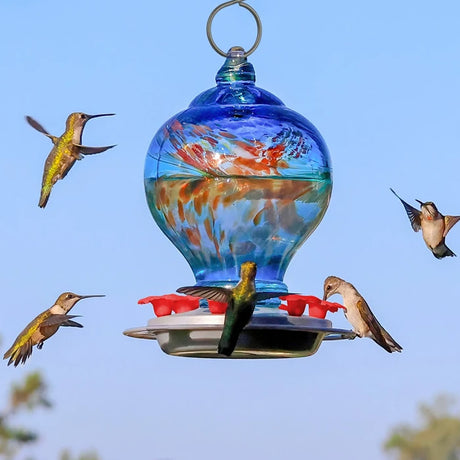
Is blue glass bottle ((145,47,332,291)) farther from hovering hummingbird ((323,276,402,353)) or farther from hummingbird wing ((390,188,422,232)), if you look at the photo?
hummingbird wing ((390,188,422,232))

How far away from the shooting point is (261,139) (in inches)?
401

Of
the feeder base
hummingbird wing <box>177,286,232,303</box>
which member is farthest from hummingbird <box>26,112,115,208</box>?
hummingbird wing <box>177,286,232,303</box>

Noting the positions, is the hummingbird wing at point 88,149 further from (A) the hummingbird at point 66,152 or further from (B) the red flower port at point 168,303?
(B) the red flower port at point 168,303

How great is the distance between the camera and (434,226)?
46.1 ft

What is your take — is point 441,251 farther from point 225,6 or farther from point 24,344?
point 225,6

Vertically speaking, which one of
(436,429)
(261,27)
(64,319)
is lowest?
(64,319)

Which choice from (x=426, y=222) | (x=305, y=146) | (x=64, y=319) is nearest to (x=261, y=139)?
(x=305, y=146)

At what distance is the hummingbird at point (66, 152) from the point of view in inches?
498

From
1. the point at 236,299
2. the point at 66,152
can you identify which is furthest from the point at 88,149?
the point at 236,299

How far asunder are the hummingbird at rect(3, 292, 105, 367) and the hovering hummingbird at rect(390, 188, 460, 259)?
3.17 metres

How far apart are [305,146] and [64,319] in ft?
8.19

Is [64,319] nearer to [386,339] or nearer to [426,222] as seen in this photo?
[386,339]

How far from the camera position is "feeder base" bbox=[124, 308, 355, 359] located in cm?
961

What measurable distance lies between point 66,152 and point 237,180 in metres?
2.72
